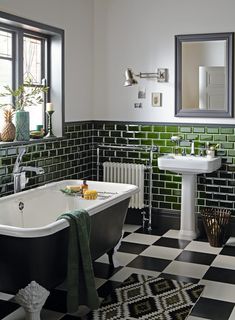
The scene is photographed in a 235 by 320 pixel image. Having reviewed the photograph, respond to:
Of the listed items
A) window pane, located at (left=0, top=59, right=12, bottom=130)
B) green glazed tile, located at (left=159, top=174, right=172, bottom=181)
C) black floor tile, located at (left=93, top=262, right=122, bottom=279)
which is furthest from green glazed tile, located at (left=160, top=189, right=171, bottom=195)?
window pane, located at (left=0, top=59, right=12, bottom=130)

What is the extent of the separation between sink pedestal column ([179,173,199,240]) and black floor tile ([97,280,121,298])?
1.62 m

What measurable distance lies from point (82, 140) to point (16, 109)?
1265mm

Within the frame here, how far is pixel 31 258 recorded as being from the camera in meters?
3.24

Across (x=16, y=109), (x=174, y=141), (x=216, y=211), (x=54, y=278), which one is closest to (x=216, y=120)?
(x=174, y=141)

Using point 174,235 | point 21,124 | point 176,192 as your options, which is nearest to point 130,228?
point 174,235

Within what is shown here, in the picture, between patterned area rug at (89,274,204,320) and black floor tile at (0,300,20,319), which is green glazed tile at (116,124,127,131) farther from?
black floor tile at (0,300,20,319)

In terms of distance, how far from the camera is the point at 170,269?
4.58 m

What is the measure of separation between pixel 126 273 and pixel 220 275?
82cm

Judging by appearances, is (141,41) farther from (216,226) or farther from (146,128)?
(216,226)

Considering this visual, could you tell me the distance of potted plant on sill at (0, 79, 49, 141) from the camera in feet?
15.6

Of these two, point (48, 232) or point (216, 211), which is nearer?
point (48, 232)

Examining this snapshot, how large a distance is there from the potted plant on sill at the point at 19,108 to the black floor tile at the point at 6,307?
5.19 feet

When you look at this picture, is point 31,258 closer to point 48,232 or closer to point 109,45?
point 48,232

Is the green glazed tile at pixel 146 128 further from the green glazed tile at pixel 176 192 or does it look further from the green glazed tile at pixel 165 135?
the green glazed tile at pixel 176 192
